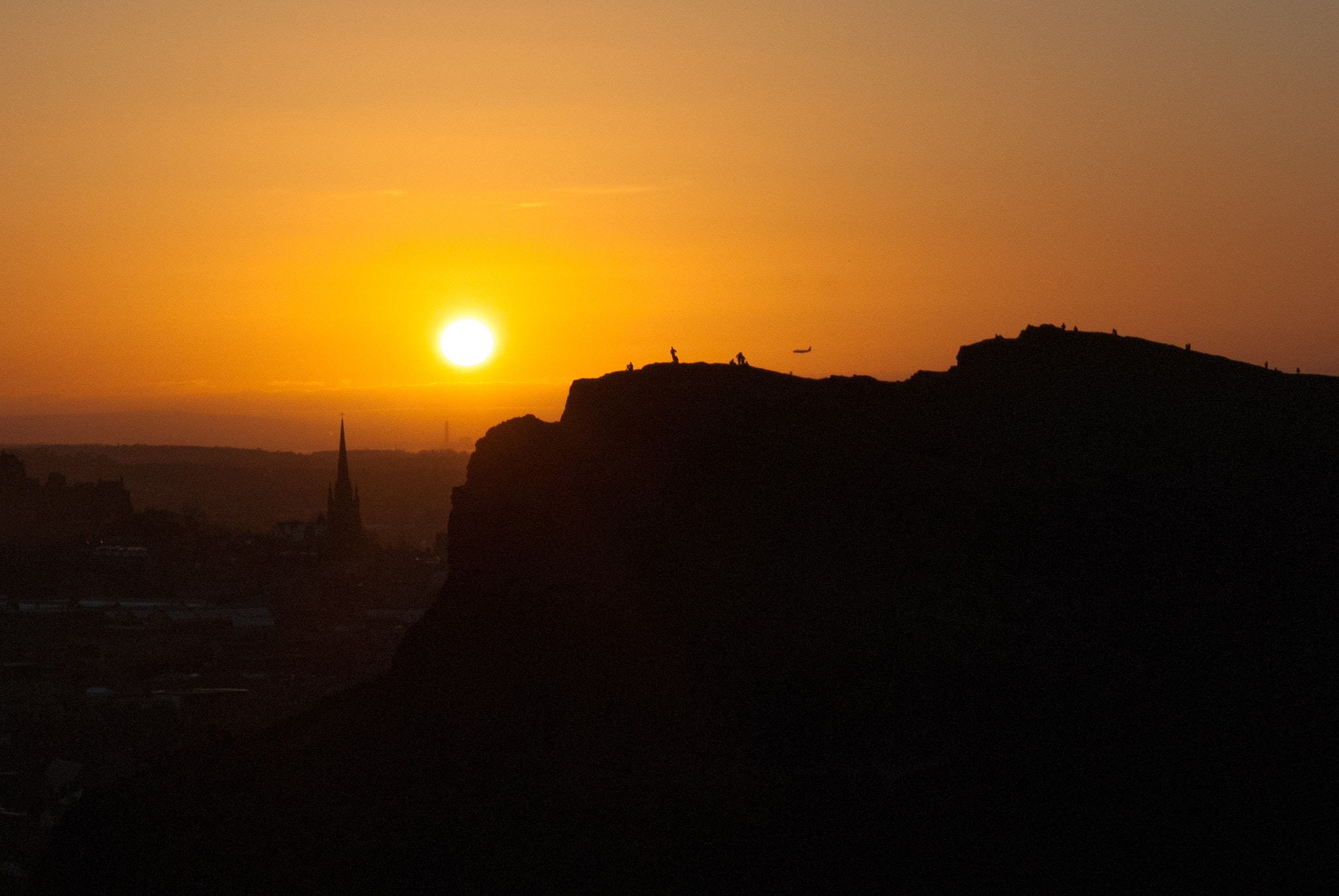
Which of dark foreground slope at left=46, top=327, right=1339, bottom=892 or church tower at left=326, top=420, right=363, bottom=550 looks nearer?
dark foreground slope at left=46, top=327, right=1339, bottom=892

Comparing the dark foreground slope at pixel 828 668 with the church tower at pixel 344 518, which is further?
the church tower at pixel 344 518

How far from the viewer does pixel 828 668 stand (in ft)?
76.9

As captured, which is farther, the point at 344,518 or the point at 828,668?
the point at 344,518

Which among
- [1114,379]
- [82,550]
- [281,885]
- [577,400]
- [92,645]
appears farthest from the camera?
[82,550]

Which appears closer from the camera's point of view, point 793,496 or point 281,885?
point 281,885

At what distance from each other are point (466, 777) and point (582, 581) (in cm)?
361

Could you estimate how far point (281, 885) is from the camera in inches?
926

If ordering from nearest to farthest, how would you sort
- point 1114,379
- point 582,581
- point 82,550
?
point 582,581
point 1114,379
point 82,550

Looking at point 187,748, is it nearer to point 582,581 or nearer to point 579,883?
point 582,581

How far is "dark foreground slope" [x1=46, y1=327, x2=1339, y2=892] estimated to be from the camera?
21.3 m

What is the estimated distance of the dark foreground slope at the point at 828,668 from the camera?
21.3 metres

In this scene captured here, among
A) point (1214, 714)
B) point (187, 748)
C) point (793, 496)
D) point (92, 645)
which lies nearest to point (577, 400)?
point (793, 496)

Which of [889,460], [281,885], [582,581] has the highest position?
[889,460]

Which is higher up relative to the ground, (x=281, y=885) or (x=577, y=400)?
(x=577, y=400)
